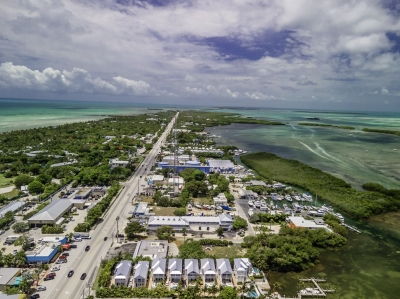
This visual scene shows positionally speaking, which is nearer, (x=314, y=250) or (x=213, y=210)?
(x=314, y=250)

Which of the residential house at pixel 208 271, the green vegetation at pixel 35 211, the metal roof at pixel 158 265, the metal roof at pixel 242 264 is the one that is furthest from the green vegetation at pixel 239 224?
the green vegetation at pixel 35 211

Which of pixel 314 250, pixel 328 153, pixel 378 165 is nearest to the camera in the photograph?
pixel 314 250

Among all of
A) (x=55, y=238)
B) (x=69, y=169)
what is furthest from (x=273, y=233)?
(x=69, y=169)

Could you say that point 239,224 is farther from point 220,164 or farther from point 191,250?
point 220,164

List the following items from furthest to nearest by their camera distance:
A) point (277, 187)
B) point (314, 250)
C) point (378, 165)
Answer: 1. point (378, 165)
2. point (277, 187)
3. point (314, 250)

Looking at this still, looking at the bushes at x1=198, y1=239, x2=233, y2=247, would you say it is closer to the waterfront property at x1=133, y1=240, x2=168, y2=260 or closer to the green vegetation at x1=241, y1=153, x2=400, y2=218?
the waterfront property at x1=133, y1=240, x2=168, y2=260

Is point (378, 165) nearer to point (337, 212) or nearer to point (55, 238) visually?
point (337, 212)

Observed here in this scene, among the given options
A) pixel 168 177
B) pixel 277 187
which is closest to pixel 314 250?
pixel 277 187
